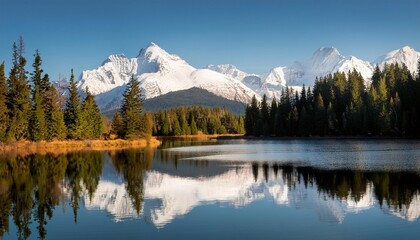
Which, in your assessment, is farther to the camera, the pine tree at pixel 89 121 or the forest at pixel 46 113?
the pine tree at pixel 89 121

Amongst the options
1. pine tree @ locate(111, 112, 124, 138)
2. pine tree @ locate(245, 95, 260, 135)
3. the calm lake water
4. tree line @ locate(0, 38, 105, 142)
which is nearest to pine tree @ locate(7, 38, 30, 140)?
tree line @ locate(0, 38, 105, 142)

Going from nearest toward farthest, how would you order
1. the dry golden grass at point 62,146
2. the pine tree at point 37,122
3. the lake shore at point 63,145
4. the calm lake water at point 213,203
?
the calm lake water at point 213,203 < the dry golden grass at point 62,146 < the lake shore at point 63,145 < the pine tree at point 37,122

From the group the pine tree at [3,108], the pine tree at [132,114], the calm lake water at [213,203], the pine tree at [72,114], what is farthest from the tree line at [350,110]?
the pine tree at [3,108]

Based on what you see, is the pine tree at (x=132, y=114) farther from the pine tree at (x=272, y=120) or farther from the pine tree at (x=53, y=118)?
the pine tree at (x=272, y=120)

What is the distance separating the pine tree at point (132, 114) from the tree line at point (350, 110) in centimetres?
6438

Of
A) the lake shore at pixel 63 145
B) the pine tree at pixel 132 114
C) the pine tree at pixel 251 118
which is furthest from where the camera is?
the pine tree at pixel 251 118

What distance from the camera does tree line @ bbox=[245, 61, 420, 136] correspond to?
424 ft

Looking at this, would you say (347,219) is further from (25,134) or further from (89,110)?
(89,110)

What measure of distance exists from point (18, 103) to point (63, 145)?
1271 centimetres

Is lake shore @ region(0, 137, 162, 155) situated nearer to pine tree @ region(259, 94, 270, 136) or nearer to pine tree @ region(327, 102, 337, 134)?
pine tree @ region(327, 102, 337, 134)

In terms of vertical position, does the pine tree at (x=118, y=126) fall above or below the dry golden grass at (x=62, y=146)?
above

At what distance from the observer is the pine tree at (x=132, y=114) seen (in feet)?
366

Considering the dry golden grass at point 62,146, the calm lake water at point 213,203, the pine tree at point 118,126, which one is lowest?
the calm lake water at point 213,203

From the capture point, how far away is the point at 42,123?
93.8 metres
